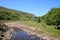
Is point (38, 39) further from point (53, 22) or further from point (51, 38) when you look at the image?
point (53, 22)

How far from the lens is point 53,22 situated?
59.4m

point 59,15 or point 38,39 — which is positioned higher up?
point 59,15

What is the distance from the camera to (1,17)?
376 feet

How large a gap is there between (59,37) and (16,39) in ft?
29.3

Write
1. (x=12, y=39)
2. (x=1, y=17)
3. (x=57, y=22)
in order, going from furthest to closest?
(x=1, y=17)
(x=57, y=22)
(x=12, y=39)

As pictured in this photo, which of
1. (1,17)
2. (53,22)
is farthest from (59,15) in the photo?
(1,17)

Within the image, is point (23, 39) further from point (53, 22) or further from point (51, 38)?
point (53, 22)

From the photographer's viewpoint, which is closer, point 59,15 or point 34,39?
point 34,39

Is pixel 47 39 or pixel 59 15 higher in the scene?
pixel 59 15

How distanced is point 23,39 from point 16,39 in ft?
4.69

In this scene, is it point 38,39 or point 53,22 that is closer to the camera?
point 38,39

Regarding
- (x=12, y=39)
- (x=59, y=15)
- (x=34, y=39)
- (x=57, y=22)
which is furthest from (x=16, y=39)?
(x=59, y=15)

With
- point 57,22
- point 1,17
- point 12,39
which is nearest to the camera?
point 12,39

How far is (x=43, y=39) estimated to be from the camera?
3656 cm
